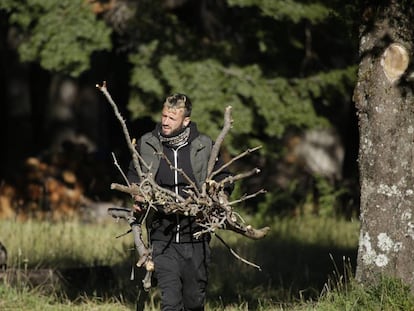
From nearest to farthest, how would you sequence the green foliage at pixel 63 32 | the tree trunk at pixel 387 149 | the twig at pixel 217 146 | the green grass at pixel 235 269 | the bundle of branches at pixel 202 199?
the bundle of branches at pixel 202 199, the twig at pixel 217 146, the tree trunk at pixel 387 149, the green grass at pixel 235 269, the green foliage at pixel 63 32

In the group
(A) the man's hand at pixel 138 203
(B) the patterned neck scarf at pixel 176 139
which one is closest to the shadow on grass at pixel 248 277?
(A) the man's hand at pixel 138 203

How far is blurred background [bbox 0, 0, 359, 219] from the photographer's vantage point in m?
15.1

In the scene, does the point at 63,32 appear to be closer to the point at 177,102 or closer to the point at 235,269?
the point at 235,269

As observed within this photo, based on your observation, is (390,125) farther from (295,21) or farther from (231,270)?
(295,21)

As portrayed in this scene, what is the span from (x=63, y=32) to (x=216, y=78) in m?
2.43

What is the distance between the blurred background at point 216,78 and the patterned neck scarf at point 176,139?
470 centimetres

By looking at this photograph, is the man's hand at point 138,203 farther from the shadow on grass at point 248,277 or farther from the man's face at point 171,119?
the shadow on grass at point 248,277

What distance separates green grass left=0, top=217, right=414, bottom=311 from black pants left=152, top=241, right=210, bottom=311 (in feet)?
3.13

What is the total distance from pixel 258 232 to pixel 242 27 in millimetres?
8952

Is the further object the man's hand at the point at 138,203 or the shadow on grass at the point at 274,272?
the shadow on grass at the point at 274,272

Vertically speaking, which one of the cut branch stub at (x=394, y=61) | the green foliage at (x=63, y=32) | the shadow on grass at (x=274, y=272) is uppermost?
the green foliage at (x=63, y=32)

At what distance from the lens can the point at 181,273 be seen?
26.7 ft

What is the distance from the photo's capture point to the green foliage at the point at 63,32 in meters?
15.8

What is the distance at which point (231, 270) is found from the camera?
39.3ft
